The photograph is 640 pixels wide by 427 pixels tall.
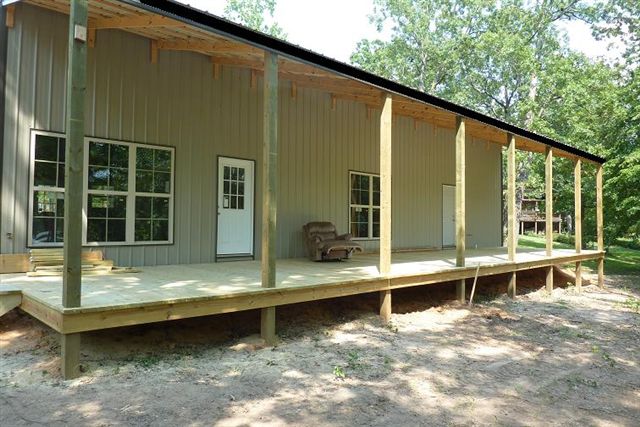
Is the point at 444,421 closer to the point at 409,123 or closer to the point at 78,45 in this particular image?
the point at 78,45

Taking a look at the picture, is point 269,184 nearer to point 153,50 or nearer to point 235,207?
point 235,207

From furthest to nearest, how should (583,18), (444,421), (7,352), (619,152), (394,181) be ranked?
(583,18) < (619,152) < (394,181) < (7,352) < (444,421)

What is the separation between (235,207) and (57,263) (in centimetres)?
271

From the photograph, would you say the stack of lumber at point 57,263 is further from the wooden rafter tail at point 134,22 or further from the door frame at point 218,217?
the wooden rafter tail at point 134,22

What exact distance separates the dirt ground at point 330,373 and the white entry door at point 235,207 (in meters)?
1.72

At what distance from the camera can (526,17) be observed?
22297 millimetres

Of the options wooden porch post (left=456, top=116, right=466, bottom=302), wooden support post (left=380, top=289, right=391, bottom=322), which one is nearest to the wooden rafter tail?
wooden support post (left=380, top=289, right=391, bottom=322)

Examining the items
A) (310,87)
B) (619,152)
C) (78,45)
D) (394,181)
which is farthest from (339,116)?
(619,152)

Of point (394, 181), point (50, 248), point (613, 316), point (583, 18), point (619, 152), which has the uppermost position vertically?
point (583, 18)

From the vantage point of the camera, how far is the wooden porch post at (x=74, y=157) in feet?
11.2

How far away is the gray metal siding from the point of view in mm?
5539

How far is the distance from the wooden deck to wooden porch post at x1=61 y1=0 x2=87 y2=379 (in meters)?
0.24

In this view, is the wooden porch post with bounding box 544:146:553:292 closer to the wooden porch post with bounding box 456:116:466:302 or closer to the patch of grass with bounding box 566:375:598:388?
the wooden porch post with bounding box 456:116:466:302

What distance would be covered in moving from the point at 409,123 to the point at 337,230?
3413 mm
